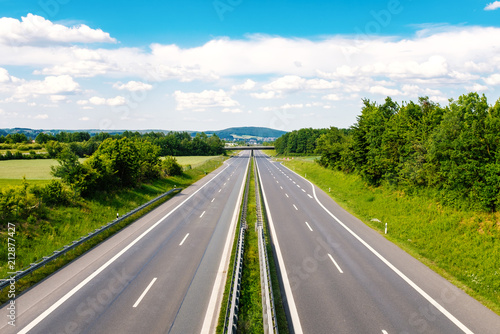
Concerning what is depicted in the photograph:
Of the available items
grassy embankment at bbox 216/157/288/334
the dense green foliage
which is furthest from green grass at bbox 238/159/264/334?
the dense green foliage

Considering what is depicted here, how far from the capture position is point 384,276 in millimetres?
14719

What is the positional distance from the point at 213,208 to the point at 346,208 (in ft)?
44.2

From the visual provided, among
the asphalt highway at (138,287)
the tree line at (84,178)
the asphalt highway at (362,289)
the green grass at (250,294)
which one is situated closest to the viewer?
the green grass at (250,294)

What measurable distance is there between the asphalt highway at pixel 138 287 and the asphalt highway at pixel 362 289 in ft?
12.1

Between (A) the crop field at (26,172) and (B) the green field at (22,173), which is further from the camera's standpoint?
(A) the crop field at (26,172)

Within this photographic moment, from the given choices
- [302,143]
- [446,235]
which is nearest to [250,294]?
[446,235]

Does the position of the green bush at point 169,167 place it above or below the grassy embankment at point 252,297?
above

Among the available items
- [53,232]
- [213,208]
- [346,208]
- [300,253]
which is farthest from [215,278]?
[346,208]

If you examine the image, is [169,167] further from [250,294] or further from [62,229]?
[250,294]

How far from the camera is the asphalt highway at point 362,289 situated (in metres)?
10.9

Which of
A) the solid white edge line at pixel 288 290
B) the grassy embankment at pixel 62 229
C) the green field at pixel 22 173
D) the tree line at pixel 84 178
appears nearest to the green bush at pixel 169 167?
the tree line at pixel 84 178

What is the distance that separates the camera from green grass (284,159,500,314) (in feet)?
47.6

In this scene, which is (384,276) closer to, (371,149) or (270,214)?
(270,214)

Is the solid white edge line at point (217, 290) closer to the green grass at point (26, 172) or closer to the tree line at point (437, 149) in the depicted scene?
the tree line at point (437, 149)
